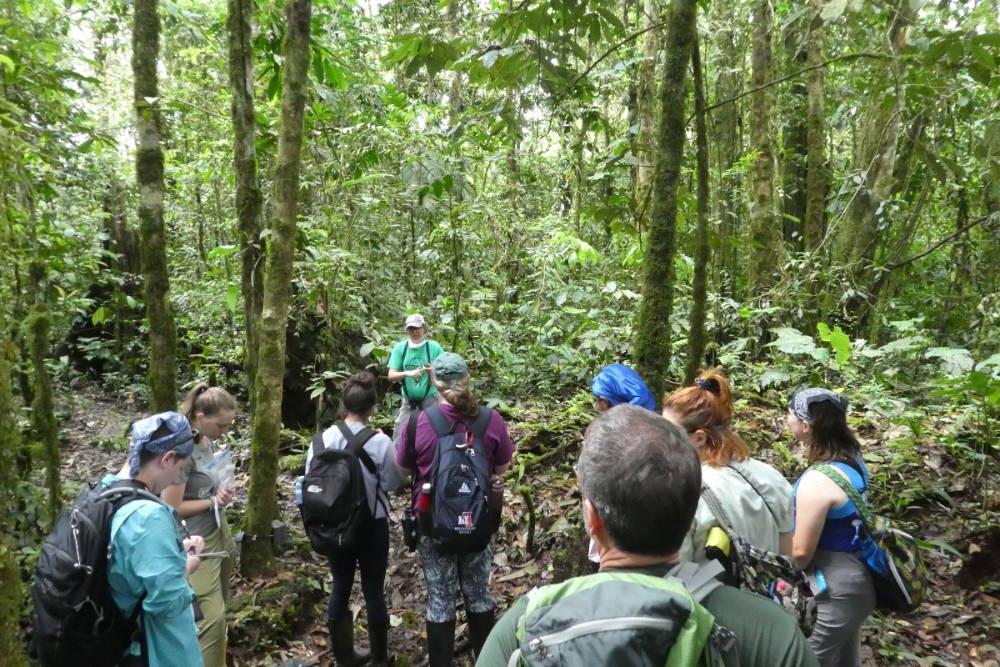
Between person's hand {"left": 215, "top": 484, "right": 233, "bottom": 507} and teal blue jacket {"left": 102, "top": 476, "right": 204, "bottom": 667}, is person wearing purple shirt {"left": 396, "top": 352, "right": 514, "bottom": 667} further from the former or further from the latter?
teal blue jacket {"left": 102, "top": 476, "right": 204, "bottom": 667}

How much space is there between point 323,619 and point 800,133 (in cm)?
1081

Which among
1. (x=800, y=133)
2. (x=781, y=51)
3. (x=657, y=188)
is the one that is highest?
(x=781, y=51)

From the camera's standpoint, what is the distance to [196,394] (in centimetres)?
363

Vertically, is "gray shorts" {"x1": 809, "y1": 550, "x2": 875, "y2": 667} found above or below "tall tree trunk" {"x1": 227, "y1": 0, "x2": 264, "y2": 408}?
below

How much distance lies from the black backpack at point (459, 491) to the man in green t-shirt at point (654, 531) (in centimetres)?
218

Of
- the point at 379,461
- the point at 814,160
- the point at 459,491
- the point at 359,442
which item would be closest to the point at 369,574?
the point at 379,461

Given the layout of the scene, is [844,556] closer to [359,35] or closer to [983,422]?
[983,422]

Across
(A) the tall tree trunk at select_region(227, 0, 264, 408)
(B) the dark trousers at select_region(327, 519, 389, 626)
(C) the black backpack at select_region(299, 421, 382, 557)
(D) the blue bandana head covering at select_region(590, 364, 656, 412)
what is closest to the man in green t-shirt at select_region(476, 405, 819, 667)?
(D) the blue bandana head covering at select_region(590, 364, 656, 412)

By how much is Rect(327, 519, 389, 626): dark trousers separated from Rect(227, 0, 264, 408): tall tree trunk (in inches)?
98.5

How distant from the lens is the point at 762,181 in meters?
8.38

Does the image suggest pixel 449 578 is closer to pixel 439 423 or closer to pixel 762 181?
pixel 439 423

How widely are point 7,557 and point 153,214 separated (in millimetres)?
2590

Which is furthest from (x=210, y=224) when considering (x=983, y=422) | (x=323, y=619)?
(x=983, y=422)

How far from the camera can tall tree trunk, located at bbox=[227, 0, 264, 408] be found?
5.01 m
